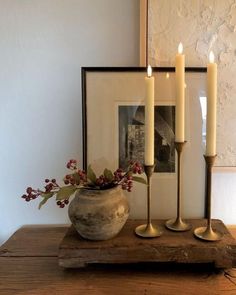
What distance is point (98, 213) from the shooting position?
712 millimetres

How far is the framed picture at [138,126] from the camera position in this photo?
2.92 feet

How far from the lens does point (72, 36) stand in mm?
926

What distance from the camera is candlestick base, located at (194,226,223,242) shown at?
2.42 feet

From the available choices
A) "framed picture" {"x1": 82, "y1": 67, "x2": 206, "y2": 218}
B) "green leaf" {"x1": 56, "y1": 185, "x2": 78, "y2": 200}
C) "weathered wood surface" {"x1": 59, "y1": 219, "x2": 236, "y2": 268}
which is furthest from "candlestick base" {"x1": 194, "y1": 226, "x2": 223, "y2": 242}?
"green leaf" {"x1": 56, "y1": 185, "x2": 78, "y2": 200}

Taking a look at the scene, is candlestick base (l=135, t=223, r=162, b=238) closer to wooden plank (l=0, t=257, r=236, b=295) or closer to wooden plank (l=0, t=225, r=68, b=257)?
wooden plank (l=0, t=257, r=236, b=295)

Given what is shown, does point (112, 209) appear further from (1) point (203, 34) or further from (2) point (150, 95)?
(1) point (203, 34)

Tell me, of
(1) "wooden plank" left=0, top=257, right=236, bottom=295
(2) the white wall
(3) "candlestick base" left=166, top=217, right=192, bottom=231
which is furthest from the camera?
(2) the white wall

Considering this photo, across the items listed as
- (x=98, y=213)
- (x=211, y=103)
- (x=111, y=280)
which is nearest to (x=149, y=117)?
(x=211, y=103)

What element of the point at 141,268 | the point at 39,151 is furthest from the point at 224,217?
the point at 39,151

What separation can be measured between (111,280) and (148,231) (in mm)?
142

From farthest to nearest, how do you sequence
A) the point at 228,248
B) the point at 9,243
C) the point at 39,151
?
the point at 39,151
the point at 9,243
the point at 228,248

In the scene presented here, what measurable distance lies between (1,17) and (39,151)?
40cm

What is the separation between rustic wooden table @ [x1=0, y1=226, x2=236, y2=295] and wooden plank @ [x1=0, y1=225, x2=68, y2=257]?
0.02 meters

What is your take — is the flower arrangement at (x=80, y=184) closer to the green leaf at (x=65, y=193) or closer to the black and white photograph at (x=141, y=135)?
the green leaf at (x=65, y=193)
